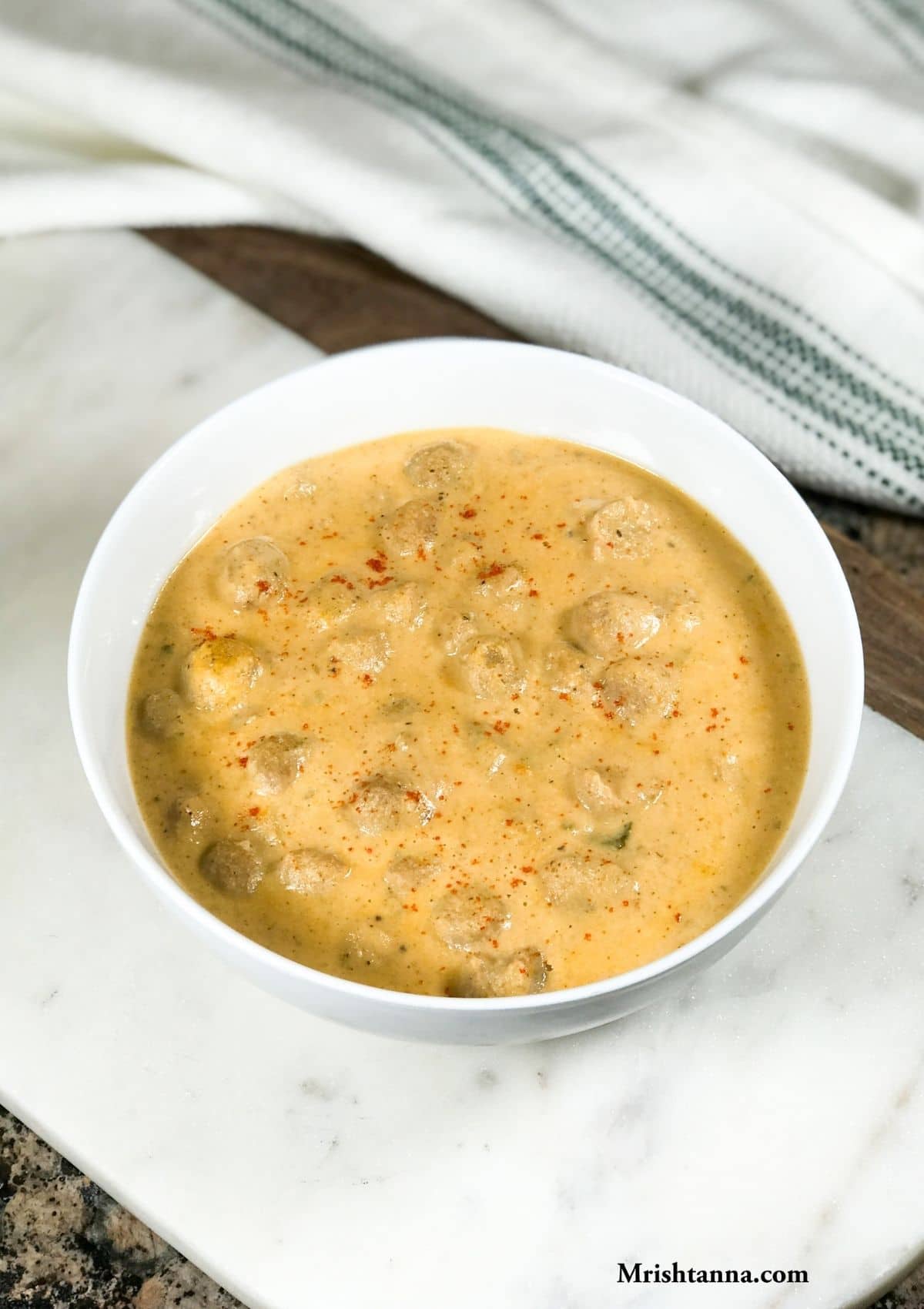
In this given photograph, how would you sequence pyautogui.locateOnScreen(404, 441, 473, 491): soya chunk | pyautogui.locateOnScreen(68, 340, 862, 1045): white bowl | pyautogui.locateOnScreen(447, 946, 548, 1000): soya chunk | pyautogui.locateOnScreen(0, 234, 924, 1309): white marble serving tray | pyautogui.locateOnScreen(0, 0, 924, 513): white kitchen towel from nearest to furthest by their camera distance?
pyautogui.locateOnScreen(68, 340, 862, 1045): white bowl → pyautogui.locateOnScreen(447, 946, 548, 1000): soya chunk → pyautogui.locateOnScreen(0, 234, 924, 1309): white marble serving tray → pyautogui.locateOnScreen(404, 441, 473, 491): soya chunk → pyautogui.locateOnScreen(0, 0, 924, 513): white kitchen towel

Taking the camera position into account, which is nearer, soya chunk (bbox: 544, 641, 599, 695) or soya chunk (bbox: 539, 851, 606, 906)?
soya chunk (bbox: 539, 851, 606, 906)

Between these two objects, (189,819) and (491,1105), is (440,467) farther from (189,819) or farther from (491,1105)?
(491,1105)

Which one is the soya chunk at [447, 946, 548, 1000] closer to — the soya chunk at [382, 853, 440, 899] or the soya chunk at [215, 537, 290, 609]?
the soya chunk at [382, 853, 440, 899]

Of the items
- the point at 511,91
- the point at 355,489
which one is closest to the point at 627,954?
the point at 355,489

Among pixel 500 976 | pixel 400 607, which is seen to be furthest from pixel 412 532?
pixel 500 976

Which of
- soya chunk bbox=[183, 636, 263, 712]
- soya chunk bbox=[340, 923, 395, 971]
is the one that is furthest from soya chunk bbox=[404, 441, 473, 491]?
soya chunk bbox=[340, 923, 395, 971]


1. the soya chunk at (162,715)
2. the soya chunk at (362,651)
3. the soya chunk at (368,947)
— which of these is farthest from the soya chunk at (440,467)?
the soya chunk at (368,947)

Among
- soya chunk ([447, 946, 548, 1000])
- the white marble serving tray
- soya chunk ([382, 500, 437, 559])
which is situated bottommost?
the white marble serving tray

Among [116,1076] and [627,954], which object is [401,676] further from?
[116,1076]
